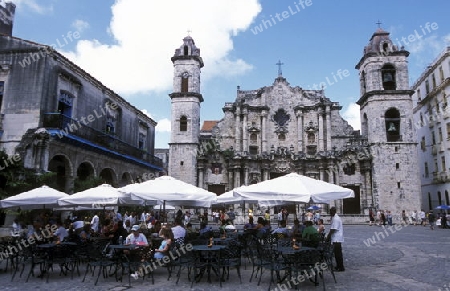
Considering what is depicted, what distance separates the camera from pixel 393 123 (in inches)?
1277

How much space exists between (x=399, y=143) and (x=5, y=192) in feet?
98.8

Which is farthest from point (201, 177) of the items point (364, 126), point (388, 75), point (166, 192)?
point (166, 192)

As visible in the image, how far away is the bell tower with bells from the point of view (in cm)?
3048

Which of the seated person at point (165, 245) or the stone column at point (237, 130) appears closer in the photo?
the seated person at point (165, 245)

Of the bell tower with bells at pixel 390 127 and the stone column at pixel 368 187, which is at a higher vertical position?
the bell tower with bells at pixel 390 127

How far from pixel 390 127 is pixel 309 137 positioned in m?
7.92

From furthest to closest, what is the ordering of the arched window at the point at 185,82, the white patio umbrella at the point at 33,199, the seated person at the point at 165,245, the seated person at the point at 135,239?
the arched window at the point at 185,82 → the white patio umbrella at the point at 33,199 → the seated person at the point at 135,239 → the seated person at the point at 165,245

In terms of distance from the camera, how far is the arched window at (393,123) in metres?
32.3

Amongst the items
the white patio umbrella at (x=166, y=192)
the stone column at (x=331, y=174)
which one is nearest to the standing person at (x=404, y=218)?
the stone column at (x=331, y=174)

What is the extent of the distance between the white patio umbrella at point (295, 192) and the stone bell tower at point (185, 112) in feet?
77.3

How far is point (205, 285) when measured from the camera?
7457mm

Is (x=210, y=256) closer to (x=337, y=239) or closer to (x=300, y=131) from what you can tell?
(x=337, y=239)

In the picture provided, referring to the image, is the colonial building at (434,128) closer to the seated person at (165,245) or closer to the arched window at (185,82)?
the arched window at (185,82)

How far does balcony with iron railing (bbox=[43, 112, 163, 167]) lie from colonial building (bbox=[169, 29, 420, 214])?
890 centimetres
